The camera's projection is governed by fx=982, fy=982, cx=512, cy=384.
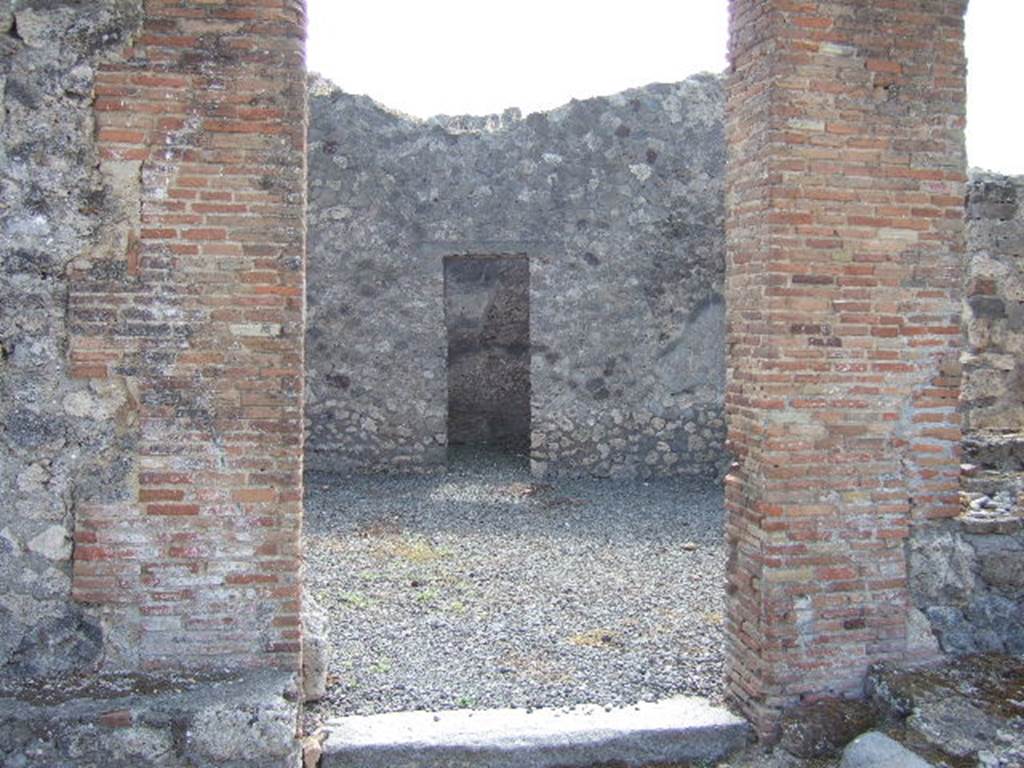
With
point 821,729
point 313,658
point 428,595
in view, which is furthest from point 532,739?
point 428,595

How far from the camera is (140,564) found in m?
3.89

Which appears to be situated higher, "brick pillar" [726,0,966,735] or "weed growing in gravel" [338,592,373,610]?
"brick pillar" [726,0,966,735]

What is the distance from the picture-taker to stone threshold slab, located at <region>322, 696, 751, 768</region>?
414 centimetres

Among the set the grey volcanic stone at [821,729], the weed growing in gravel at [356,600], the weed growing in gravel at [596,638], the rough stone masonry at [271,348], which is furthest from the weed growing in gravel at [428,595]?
the grey volcanic stone at [821,729]

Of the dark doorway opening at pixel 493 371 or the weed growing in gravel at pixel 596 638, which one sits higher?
the dark doorway opening at pixel 493 371

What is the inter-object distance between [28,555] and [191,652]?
741mm

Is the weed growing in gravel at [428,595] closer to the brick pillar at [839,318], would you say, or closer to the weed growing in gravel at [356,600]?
the weed growing in gravel at [356,600]

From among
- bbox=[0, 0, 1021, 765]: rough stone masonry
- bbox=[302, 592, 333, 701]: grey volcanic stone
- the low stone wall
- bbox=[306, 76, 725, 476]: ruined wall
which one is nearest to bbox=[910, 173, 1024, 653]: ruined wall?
bbox=[0, 0, 1021, 765]: rough stone masonry

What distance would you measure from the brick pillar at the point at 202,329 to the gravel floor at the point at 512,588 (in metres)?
0.99

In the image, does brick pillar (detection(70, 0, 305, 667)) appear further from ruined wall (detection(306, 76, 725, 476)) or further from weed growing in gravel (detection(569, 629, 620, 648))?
ruined wall (detection(306, 76, 725, 476))

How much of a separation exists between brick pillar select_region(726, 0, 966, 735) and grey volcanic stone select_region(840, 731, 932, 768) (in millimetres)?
337

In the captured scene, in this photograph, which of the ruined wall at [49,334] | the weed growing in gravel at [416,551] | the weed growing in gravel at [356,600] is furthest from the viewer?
the weed growing in gravel at [416,551]

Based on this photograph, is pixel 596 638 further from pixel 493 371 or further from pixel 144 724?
pixel 493 371

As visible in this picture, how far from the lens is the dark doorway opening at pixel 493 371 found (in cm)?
1306
